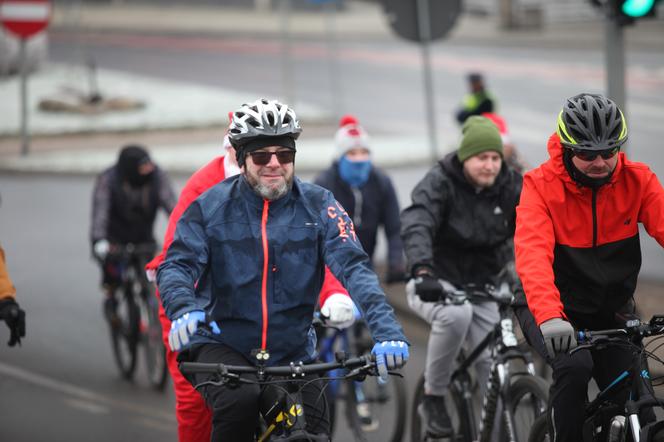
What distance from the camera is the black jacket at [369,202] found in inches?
395

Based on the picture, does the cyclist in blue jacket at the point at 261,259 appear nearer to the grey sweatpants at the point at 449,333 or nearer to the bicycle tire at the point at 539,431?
the bicycle tire at the point at 539,431

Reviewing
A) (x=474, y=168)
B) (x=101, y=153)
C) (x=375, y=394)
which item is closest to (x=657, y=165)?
(x=101, y=153)

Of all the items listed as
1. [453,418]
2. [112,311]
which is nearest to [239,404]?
[453,418]

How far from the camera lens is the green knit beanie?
768cm

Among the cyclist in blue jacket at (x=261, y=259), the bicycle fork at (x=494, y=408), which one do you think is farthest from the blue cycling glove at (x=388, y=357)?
the bicycle fork at (x=494, y=408)

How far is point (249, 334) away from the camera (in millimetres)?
5977

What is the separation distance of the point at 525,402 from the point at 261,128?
2.16 meters

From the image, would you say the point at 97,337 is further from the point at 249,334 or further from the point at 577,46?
the point at 577,46

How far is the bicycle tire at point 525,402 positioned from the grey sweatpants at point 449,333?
69 cm

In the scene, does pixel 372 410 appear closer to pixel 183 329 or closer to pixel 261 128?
pixel 261 128

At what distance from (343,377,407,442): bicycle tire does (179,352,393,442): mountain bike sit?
344 cm

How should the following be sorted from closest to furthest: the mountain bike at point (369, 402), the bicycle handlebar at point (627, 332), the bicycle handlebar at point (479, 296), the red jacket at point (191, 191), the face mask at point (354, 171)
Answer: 1. the bicycle handlebar at point (627, 332)
2. the red jacket at point (191, 191)
3. the bicycle handlebar at point (479, 296)
4. the mountain bike at point (369, 402)
5. the face mask at point (354, 171)

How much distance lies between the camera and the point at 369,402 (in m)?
9.35

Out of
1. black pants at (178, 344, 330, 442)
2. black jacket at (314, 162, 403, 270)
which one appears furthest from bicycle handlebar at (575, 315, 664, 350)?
black jacket at (314, 162, 403, 270)
